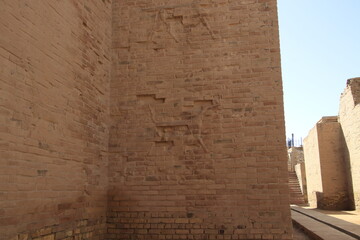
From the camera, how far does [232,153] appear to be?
5770 millimetres

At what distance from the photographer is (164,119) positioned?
20.0 feet

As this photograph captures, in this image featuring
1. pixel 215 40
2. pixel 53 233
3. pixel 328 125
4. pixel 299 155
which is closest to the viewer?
pixel 53 233

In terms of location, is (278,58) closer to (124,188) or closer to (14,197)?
(124,188)

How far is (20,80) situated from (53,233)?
6.34 ft

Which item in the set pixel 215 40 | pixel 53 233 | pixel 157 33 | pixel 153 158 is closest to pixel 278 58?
pixel 215 40

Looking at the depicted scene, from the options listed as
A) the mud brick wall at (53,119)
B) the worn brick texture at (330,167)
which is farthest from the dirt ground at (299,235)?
the worn brick texture at (330,167)

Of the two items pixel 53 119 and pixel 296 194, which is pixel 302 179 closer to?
pixel 296 194

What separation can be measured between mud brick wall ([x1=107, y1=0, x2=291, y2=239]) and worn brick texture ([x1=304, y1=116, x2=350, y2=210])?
11641mm

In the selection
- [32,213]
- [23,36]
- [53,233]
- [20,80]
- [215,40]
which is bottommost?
[53,233]

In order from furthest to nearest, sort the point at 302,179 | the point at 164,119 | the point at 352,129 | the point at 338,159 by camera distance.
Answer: the point at 302,179 → the point at 338,159 → the point at 352,129 → the point at 164,119

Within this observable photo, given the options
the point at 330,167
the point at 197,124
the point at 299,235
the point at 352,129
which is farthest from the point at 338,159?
the point at 197,124

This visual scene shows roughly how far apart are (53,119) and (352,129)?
12.9m

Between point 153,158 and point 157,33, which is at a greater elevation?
point 157,33

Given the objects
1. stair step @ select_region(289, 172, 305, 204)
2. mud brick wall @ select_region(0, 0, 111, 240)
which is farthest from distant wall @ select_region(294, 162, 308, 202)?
mud brick wall @ select_region(0, 0, 111, 240)
